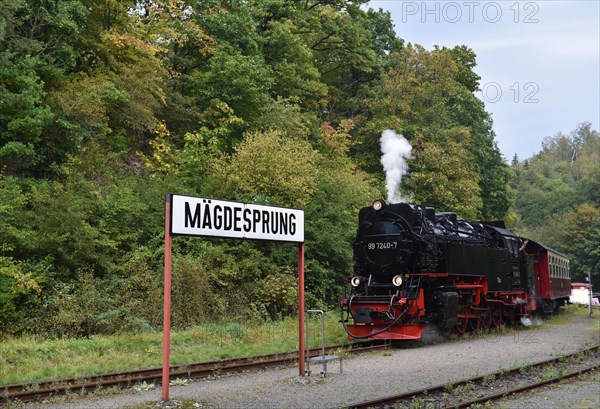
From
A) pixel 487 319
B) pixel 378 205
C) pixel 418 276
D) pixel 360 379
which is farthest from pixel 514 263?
pixel 360 379

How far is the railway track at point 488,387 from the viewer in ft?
25.3

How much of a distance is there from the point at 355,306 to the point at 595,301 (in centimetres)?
2995

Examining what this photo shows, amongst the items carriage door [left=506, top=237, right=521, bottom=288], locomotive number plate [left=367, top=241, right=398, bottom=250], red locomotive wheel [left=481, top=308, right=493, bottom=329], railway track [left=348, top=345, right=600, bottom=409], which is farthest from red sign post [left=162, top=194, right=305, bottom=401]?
carriage door [left=506, top=237, right=521, bottom=288]

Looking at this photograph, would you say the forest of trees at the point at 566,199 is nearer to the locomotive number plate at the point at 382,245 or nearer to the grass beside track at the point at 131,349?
the locomotive number plate at the point at 382,245

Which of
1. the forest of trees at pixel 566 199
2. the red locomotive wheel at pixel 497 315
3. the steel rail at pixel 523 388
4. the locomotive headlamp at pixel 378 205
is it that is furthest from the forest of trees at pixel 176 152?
the forest of trees at pixel 566 199

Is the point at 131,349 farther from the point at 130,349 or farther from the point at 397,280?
the point at 397,280

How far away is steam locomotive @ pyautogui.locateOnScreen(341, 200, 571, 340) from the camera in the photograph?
45.6 feet

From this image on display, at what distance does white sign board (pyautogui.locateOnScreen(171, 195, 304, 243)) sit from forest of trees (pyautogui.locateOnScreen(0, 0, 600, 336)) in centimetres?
642

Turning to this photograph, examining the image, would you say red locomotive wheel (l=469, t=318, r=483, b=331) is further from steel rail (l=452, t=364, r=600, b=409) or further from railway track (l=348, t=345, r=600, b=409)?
steel rail (l=452, t=364, r=600, b=409)

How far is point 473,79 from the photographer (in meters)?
42.5

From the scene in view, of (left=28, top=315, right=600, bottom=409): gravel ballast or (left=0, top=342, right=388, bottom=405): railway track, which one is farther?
(left=0, top=342, right=388, bottom=405): railway track

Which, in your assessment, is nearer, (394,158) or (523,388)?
(523,388)

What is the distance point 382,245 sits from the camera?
14727 mm

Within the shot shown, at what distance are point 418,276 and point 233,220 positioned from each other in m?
7.09
